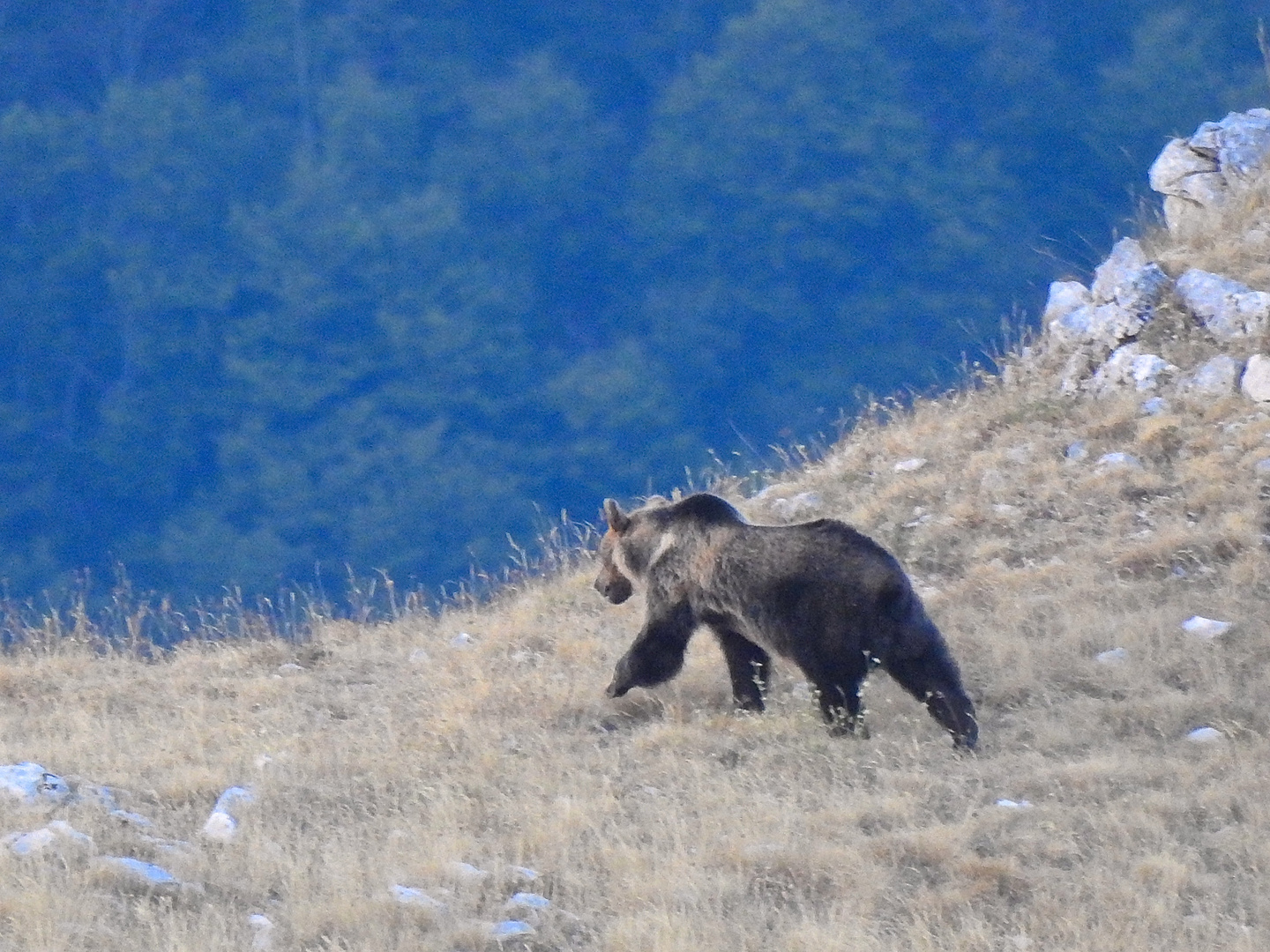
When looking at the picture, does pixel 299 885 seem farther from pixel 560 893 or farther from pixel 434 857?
pixel 560 893

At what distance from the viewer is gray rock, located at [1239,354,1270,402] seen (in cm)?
1074

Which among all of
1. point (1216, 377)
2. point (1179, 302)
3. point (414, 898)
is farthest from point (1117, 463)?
point (414, 898)

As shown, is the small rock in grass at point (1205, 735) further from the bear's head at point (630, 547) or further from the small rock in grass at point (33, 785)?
the small rock in grass at point (33, 785)

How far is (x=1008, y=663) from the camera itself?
814 centimetres

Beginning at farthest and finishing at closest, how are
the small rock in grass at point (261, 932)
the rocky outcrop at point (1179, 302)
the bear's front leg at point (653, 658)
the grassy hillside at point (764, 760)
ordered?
the rocky outcrop at point (1179, 302)
the bear's front leg at point (653, 658)
the grassy hillside at point (764, 760)
the small rock in grass at point (261, 932)

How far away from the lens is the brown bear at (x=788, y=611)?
23.3ft

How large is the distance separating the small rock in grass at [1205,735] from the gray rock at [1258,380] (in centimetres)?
440

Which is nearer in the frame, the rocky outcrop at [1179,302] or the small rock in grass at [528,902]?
the small rock in grass at [528,902]

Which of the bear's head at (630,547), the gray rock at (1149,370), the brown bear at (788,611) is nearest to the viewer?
the brown bear at (788,611)

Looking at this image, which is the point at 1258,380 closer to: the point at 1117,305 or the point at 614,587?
the point at 1117,305

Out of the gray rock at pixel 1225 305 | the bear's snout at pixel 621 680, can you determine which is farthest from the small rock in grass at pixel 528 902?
the gray rock at pixel 1225 305

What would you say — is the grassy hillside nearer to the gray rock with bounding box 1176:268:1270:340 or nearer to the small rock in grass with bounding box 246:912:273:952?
the small rock in grass with bounding box 246:912:273:952

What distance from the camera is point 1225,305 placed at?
37.5ft

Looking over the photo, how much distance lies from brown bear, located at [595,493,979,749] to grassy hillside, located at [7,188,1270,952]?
23 centimetres
